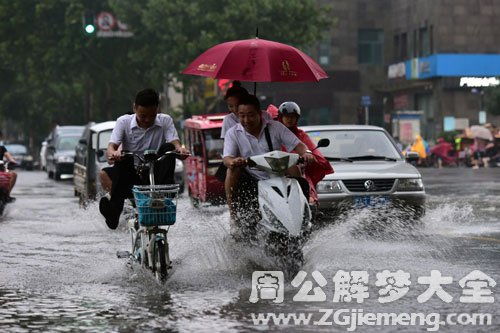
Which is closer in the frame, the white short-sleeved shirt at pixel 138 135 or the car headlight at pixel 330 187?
the white short-sleeved shirt at pixel 138 135

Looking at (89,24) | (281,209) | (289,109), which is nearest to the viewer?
(281,209)

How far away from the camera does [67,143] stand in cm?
4422

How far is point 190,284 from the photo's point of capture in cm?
1075

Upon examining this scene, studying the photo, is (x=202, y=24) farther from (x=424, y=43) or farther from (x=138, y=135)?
(x=138, y=135)

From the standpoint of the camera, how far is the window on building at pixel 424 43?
67.8 m

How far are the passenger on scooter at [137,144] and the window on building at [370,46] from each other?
212ft

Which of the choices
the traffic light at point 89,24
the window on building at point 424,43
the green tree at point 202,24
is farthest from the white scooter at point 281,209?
the window on building at point 424,43

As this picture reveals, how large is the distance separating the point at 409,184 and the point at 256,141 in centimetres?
625

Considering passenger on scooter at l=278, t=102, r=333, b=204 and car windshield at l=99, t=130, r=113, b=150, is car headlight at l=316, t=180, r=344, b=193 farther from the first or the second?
car windshield at l=99, t=130, r=113, b=150

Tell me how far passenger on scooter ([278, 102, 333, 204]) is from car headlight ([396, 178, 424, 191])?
4.49 metres

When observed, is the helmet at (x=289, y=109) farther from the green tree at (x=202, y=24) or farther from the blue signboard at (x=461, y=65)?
the blue signboard at (x=461, y=65)

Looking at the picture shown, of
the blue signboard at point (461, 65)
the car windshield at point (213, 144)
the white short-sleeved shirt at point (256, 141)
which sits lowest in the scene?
the car windshield at point (213, 144)

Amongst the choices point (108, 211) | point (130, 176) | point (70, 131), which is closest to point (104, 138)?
point (108, 211)

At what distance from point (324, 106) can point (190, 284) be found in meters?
64.0
